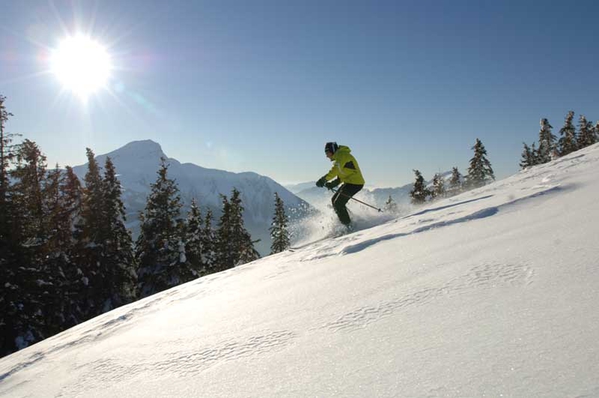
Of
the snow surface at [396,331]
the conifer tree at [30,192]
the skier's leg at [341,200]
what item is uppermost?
the conifer tree at [30,192]

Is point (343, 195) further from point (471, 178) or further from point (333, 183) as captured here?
point (471, 178)

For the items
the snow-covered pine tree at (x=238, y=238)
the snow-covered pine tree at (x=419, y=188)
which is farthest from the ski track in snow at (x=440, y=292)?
the snow-covered pine tree at (x=419, y=188)

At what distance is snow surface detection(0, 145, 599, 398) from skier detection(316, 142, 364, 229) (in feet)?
16.4

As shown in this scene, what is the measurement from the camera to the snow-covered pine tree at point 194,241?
27031mm

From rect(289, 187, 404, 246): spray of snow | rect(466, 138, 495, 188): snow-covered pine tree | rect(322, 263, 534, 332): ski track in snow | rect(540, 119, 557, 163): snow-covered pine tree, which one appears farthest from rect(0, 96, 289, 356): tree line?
rect(540, 119, 557, 163): snow-covered pine tree

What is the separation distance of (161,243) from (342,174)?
65.7ft

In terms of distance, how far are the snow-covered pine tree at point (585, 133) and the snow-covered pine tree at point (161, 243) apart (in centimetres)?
6075

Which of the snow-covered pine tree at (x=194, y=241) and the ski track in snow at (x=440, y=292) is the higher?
the snow-covered pine tree at (x=194, y=241)

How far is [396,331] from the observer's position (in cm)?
211

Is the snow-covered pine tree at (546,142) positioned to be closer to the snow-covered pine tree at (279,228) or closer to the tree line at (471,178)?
the tree line at (471,178)

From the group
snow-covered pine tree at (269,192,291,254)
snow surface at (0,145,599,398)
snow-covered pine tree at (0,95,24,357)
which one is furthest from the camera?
snow-covered pine tree at (269,192,291,254)

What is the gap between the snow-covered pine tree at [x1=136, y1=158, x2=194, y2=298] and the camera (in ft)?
79.6

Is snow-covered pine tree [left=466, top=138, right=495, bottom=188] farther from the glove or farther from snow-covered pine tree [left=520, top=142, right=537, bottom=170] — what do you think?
the glove

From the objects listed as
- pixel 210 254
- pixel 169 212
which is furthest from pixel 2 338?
pixel 210 254
